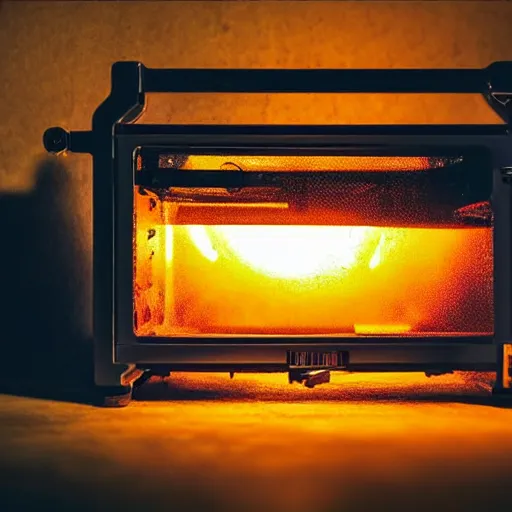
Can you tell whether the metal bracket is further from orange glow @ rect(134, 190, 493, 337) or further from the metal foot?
the metal foot

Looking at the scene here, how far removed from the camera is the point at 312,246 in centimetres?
89

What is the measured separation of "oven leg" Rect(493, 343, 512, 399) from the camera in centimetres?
79

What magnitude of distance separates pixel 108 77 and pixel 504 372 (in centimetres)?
75

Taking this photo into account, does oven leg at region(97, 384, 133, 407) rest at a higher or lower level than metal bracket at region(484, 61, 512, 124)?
lower

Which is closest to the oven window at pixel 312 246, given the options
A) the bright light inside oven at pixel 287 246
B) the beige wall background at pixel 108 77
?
the bright light inside oven at pixel 287 246

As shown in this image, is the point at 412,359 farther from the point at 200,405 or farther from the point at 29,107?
the point at 29,107

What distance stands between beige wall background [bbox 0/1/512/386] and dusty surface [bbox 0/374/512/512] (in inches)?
10.7

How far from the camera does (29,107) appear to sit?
3.72ft

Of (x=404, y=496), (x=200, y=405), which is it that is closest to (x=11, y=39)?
(x=200, y=405)

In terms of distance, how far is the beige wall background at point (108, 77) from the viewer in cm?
112

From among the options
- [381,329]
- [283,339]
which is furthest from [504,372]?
[283,339]

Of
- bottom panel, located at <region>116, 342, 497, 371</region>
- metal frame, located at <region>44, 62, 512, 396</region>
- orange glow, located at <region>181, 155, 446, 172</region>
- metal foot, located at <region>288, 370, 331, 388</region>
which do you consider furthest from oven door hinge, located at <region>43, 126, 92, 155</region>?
metal foot, located at <region>288, 370, 331, 388</region>

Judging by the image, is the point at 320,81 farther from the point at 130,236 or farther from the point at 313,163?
the point at 130,236

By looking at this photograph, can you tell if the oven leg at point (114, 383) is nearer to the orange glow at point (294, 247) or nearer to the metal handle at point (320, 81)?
the orange glow at point (294, 247)
